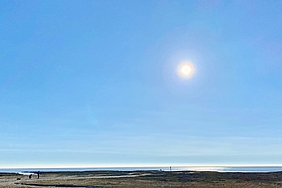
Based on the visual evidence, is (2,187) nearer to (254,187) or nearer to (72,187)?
(72,187)

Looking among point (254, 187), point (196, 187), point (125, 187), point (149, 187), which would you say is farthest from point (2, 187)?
point (254, 187)

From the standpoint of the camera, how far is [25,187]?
43656 mm

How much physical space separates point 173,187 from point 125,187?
20.1ft

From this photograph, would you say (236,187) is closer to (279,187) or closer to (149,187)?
(279,187)

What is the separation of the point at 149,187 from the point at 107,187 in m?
5.76

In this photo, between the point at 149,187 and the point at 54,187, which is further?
the point at 54,187

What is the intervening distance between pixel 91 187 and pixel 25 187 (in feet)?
29.7

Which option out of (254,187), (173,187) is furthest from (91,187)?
(254,187)

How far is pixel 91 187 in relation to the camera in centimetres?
4284

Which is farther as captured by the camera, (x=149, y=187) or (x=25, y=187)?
(x=25, y=187)

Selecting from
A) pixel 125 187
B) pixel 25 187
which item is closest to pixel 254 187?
pixel 125 187

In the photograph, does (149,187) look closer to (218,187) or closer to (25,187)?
(218,187)

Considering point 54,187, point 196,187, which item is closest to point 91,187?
point 54,187

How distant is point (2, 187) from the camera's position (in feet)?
142
